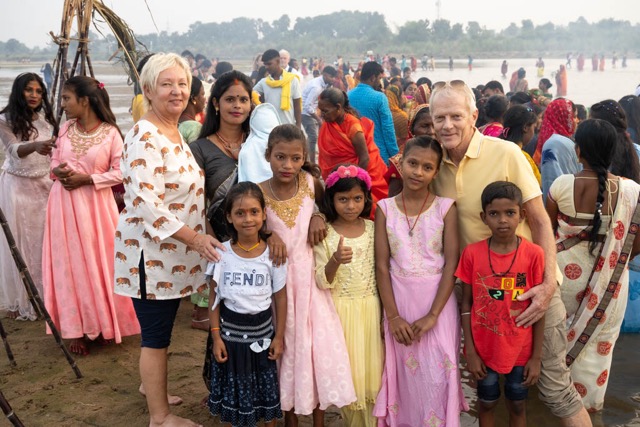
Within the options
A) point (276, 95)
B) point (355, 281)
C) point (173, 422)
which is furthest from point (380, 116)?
point (173, 422)

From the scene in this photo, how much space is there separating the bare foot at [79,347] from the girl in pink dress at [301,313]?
2090 millimetres

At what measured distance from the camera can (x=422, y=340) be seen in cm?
303

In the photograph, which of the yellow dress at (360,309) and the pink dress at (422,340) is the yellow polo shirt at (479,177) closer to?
the pink dress at (422,340)

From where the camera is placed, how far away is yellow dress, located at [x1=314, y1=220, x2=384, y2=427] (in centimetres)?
312

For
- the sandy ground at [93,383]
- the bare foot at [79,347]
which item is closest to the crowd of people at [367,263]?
the sandy ground at [93,383]

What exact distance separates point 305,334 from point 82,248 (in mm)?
2162

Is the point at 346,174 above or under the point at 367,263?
above

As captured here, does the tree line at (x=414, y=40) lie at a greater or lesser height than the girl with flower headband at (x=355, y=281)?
greater

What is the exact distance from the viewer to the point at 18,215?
16.6 feet

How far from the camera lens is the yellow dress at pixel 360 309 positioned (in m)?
3.12

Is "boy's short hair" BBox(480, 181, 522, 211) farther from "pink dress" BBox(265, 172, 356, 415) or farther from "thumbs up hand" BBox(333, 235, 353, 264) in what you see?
"pink dress" BBox(265, 172, 356, 415)

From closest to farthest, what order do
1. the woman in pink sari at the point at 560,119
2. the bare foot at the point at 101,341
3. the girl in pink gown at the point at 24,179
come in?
the bare foot at the point at 101,341 < the woman in pink sari at the point at 560,119 < the girl in pink gown at the point at 24,179

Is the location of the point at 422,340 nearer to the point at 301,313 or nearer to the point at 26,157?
the point at 301,313

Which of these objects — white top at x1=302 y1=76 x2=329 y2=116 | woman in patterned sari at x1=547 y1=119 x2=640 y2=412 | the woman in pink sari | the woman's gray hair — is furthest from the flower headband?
white top at x1=302 y1=76 x2=329 y2=116
